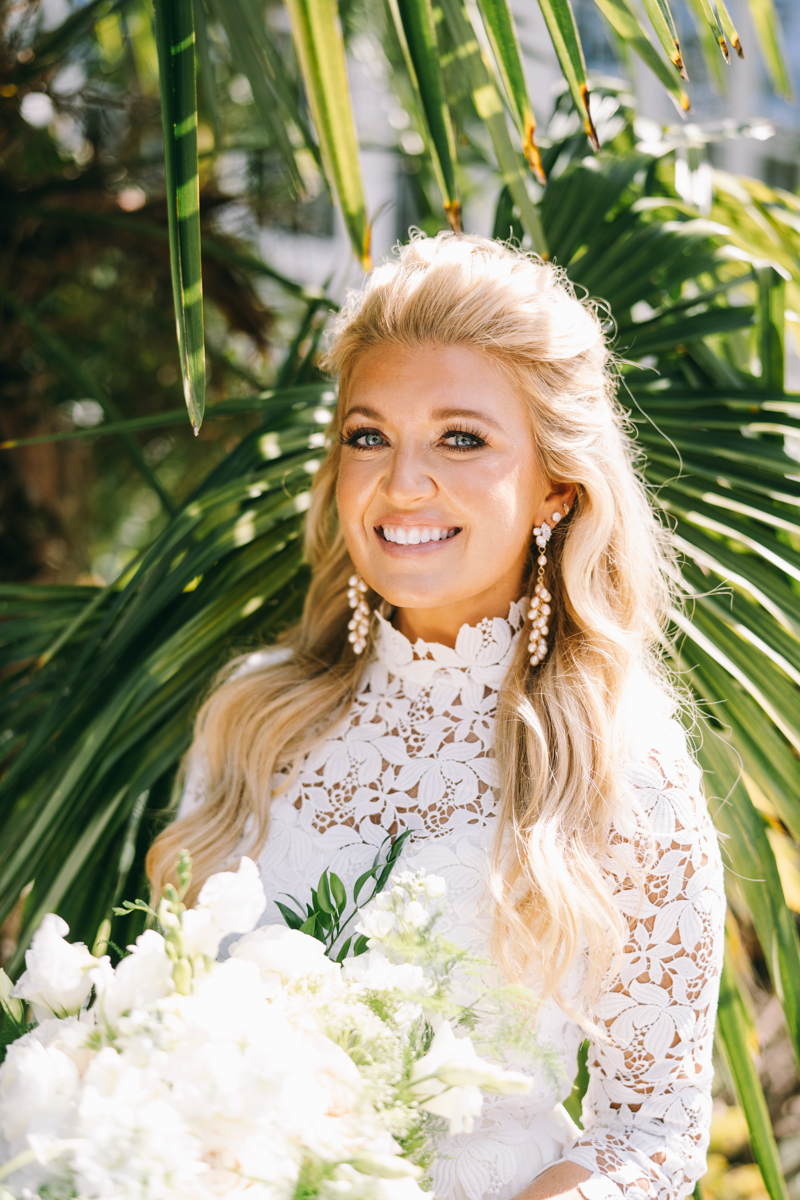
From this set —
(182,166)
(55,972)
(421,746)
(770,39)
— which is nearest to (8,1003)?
(55,972)

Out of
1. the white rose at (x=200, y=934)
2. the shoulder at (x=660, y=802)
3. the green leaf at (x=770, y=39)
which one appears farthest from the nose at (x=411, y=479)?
the green leaf at (x=770, y=39)

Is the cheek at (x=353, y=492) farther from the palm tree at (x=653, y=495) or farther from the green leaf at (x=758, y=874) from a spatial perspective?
the green leaf at (x=758, y=874)

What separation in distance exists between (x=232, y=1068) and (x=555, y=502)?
2.96ft

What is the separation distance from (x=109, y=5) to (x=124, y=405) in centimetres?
105

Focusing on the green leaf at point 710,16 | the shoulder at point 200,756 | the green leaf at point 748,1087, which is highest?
the green leaf at point 710,16

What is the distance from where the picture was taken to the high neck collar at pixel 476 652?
1373 millimetres

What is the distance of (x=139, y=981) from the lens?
0.73 meters

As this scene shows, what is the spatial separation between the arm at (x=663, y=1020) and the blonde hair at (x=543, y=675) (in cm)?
4

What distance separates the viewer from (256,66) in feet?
4.78

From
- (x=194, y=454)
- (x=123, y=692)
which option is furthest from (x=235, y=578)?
(x=194, y=454)

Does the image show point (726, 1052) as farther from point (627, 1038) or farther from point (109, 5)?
point (109, 5)

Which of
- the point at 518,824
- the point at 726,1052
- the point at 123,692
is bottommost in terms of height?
the point at 726,1052

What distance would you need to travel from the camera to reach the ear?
136cm

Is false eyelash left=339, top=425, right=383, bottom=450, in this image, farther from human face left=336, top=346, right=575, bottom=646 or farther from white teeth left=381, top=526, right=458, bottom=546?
white teeth left=381, top=526, right=458, bottom=546
